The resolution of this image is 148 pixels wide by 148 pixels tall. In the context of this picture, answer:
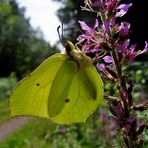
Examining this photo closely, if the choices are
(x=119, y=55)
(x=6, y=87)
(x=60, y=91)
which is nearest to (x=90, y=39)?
(x=119, y=55)

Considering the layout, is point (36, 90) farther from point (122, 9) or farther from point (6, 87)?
point (6, 87)

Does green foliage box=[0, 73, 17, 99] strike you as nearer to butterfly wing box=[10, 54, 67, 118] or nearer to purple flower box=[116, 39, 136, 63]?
butterfly wing box=[10, 54, 67, 118]

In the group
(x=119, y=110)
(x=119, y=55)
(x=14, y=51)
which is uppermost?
(x=119, y=55)

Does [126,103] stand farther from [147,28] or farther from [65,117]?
[147,28]

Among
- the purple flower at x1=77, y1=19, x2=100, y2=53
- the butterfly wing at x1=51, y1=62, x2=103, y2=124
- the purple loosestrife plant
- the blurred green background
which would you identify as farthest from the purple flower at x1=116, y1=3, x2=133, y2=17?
the blurred green background

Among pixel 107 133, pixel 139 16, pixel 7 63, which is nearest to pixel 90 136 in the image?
pixel 107 133

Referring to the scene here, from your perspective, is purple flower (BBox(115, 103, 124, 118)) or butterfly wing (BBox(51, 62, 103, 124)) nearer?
purple flower (BBox(115, 103, 124, 118))

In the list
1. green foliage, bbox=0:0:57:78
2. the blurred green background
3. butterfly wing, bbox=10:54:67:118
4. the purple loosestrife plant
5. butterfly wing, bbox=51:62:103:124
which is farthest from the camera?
green foliage, bbox=0:0:57:78
